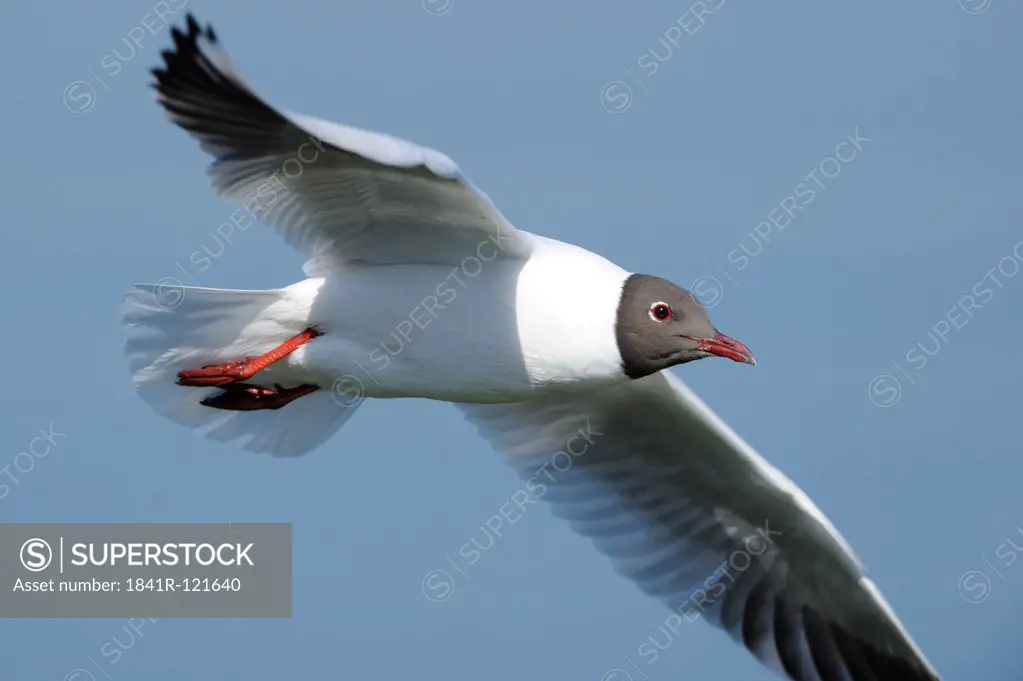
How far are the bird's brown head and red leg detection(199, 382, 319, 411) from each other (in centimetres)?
134

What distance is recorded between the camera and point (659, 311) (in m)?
6.09

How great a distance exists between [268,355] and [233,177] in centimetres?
77

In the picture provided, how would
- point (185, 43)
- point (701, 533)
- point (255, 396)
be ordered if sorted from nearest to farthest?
point (185, 43)
point (255, 396)
point (701, 533)

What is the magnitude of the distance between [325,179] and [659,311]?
129 centimetres

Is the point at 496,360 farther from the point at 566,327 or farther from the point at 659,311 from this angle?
the point at 659,311

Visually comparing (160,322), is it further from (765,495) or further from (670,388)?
(765,495)

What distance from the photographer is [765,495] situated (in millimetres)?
6996

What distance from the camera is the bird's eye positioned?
6086 millimetres

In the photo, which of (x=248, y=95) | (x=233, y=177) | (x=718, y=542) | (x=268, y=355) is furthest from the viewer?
(x=718, y=542)

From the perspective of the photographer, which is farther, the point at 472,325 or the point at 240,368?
the point at 240,368

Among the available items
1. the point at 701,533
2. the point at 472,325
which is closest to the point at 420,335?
the point at 472,325

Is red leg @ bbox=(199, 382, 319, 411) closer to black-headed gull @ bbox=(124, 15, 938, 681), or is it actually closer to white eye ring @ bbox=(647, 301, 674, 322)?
black-headed gull @ bbox=(124, 15, 938, 681)

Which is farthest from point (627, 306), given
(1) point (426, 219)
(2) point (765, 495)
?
(2) point (765, 495)

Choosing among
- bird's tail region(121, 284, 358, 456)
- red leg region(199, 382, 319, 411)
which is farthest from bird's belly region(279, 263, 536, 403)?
red leg region(199, 382, 319, 411)
